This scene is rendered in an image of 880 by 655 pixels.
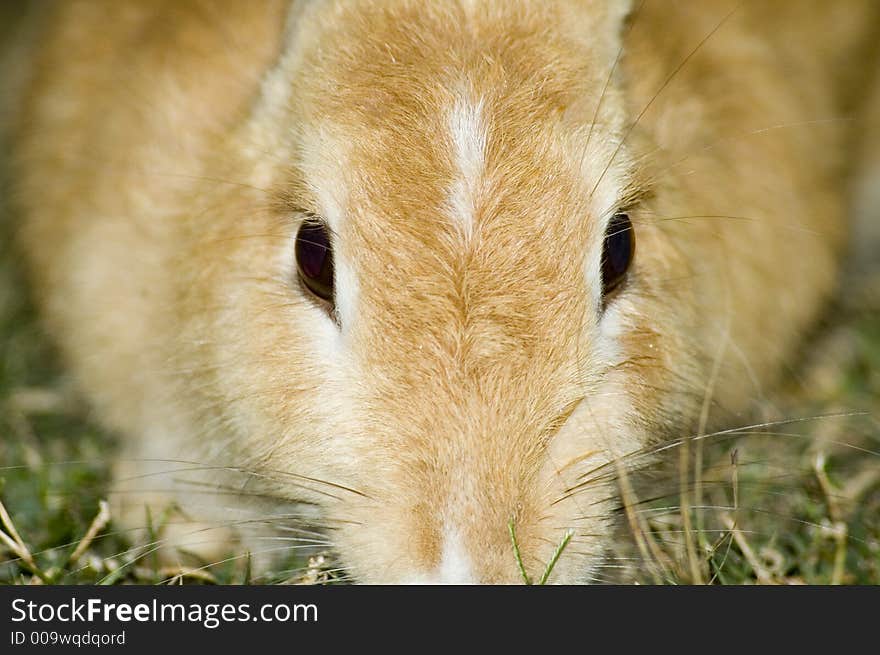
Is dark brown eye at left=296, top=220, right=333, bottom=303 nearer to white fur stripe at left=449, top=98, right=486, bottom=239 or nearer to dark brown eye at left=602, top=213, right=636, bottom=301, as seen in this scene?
white fur stripe at left=449, top=98, right=486, bottom=239

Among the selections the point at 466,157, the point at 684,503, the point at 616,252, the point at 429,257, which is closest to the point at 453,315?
the point at 429,257

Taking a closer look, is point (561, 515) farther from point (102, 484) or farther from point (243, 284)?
point (102, 484)

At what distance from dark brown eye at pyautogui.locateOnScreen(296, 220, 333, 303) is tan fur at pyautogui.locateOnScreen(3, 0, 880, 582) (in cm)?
6

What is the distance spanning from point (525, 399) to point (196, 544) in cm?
163

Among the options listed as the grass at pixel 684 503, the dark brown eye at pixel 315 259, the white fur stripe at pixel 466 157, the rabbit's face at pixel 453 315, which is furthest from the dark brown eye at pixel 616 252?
the dark brown eye at pixel 315 259

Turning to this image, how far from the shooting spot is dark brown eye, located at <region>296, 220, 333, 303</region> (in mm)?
2924

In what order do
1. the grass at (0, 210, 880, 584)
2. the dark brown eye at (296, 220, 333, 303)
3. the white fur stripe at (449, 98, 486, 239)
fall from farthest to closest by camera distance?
the grass at (0, 210, 880, 584)
the dark brown eye at (296, 220, 333, 303)
the white fur stripe at (449, 98, 486, 239)

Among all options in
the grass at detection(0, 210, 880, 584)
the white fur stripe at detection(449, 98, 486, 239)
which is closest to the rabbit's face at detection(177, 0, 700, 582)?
the white fur stripe at detection(449, 98, 486, 239)

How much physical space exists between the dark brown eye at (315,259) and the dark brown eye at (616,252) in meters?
0.74

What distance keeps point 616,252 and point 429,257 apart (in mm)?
581

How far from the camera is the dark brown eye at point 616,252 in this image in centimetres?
296

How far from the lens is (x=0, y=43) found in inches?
277

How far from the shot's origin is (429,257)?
270cm

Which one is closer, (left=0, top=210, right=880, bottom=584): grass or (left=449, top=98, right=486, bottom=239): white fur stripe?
(left=449, top=98, right=486, bottom=239): white fur stripe
